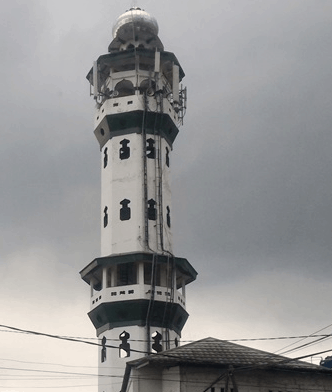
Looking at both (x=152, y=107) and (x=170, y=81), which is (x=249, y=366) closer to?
(x=152, y=107)

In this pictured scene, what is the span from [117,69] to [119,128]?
601 centimetres

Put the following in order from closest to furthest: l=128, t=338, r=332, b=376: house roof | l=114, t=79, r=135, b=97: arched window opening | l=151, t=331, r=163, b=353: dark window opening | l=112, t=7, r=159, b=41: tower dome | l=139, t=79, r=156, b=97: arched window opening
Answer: l=128, t=338, r=332, b=376: house roof → l=151, t=331, r=163, b=353: dark window opening → l=139, t=79, r=156, b=97: arched window opening → l=114, t=79, r=135, b=97: arched window opening → l=112, t=7, r=159, b=41: tower dome

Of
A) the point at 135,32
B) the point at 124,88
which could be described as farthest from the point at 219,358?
the point at 135,32

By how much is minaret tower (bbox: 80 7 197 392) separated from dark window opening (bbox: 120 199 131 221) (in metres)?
0.08

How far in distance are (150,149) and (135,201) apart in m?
4.39

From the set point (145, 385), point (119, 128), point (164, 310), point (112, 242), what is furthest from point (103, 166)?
point (145, 385)

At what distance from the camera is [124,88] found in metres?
63.9

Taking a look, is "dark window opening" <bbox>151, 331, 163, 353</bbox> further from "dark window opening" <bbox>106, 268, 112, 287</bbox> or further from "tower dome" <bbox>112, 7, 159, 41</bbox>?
"tower dome" <bbox>112, 7, 159, 41</bbox>

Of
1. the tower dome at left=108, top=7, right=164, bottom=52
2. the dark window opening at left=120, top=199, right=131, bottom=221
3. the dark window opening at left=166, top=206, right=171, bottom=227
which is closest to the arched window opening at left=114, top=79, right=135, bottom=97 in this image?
the tower dome at left=108, top=7, right=164, bottom=52

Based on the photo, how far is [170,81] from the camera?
212 ft

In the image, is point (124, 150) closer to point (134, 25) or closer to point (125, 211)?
point (125, 211)

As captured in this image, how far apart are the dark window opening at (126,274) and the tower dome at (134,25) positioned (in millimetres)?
18819

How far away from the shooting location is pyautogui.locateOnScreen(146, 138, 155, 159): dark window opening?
2334 inches

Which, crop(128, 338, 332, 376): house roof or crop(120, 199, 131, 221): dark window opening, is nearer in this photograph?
crop(128, 338, 332, 376): house roof
